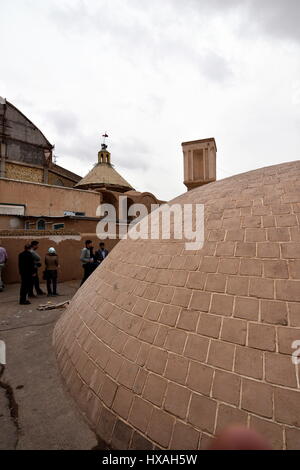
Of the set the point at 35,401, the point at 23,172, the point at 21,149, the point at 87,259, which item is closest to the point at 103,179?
the point at 23,172

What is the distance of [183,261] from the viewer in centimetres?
306

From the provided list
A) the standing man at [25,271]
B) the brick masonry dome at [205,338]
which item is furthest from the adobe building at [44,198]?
the brick masonry dome at [205,338]

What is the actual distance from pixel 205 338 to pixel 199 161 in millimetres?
9920

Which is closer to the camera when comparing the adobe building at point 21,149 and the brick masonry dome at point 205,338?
the brick masonry dome at point 205,338

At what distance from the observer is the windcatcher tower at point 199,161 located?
10.7 m

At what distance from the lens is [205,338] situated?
2322mm

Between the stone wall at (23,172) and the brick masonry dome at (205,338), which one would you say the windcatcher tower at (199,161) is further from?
the stone wall at (23,172)

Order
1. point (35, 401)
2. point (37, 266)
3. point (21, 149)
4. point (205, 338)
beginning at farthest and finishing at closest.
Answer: point (21, 149) → point (37, 266) → point (35, 401) → point (205, 338)

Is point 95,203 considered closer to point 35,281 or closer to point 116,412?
point 35,281

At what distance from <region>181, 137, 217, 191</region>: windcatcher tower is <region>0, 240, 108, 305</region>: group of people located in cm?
514

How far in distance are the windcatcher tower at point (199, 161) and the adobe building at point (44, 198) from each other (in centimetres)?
607

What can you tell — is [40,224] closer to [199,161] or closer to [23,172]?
[199,161]

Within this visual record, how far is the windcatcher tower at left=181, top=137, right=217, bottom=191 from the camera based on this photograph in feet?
35.1

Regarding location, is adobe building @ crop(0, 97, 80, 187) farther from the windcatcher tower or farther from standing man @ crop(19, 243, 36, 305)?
standing man @ crop(19, 243, 36, 305)
